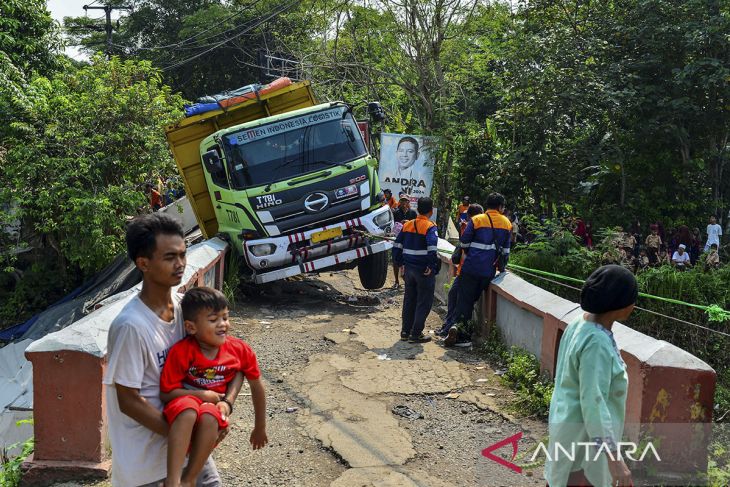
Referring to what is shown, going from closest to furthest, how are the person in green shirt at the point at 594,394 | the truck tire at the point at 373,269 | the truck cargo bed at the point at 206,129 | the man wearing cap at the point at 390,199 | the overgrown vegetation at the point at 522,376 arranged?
the person in green shirt at the point at 594,394, the overgrown vegetation at the point at 522,376, the truck tire at the point at 373,269, the truck cargo bed at the point at 206,129, the man wearing cap at the point at 390,199

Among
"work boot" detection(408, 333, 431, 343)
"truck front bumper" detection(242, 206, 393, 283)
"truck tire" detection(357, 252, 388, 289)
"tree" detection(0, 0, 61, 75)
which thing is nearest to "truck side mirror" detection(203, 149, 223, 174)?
"truck front bumper" detection(242, 206, 393, 283)

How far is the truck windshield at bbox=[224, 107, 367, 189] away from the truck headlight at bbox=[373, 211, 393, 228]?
89 cm

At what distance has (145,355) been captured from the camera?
2.74 m

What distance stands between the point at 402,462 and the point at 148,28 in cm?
3273

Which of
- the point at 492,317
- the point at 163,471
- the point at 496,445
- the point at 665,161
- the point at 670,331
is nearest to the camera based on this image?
the point at 163,471

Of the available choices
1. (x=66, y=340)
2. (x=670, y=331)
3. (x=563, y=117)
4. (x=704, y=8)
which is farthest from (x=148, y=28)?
(x=66, y=340)

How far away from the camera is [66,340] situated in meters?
4.59

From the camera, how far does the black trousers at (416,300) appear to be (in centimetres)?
846

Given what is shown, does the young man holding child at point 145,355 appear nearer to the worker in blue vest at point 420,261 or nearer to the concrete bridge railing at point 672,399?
the concrete bridge railing at point 672,399

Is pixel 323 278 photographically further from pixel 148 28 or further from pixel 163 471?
pixel 148 28

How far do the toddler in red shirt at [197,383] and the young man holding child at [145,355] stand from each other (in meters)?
0.04

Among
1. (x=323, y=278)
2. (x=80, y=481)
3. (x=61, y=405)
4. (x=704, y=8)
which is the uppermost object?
(x=704, y=8)

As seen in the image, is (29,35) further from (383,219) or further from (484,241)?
(484,241)

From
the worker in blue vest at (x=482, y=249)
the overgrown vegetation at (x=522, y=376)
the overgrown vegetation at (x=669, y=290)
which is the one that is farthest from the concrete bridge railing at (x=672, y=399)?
the overgrown vegetation at (x=669, y=290)
